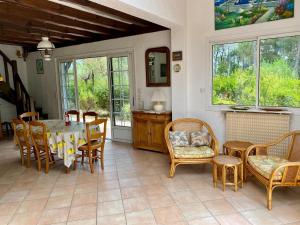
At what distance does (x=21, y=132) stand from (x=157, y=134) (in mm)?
2392

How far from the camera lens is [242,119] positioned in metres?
4.02

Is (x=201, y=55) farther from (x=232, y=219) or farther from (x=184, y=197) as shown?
(x=232, y=219)

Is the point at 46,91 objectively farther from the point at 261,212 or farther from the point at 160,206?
the point at 261,212

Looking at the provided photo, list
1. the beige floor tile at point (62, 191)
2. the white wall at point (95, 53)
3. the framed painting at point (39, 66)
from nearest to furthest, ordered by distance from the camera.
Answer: the beige floor tile at point (62, 191), the white wall at point (95, 53), the framed painting at point (39, 66)

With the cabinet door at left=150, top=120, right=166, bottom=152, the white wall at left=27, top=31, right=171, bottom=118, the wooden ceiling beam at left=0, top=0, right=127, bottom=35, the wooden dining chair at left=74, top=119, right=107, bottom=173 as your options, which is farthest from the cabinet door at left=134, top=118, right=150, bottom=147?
the wooden ceiling beam at left=0, top=0, right=127, bottom=35

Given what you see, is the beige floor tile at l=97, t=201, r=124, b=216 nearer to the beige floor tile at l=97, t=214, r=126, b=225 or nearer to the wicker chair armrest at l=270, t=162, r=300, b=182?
the beige floor tile at l=97, t=214, r=126, b=225

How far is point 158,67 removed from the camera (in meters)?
4.91

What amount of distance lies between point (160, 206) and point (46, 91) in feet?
18.3

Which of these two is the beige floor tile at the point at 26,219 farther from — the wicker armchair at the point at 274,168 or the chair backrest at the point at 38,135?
the wicker armchair at the point at 274,168

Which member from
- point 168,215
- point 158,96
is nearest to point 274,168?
point 168,215

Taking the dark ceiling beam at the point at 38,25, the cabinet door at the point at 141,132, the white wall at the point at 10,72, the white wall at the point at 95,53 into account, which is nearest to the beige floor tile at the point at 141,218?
the cabinet door at the point at 141,132

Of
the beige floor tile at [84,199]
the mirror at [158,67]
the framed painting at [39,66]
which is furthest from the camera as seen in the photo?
the framed painting at [39,66]

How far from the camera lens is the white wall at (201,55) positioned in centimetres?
414

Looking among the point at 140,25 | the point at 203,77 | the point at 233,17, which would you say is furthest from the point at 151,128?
the point at 233,17
